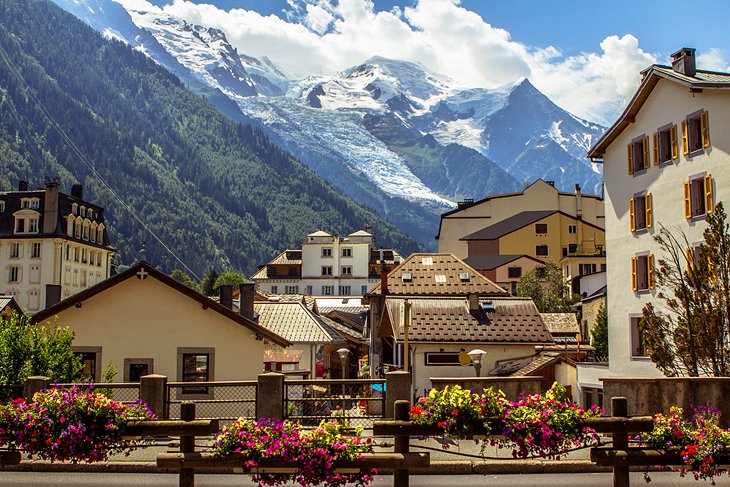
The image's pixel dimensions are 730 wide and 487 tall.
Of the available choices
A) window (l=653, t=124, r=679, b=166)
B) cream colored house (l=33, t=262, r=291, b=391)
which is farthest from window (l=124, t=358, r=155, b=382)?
window (l=653, t=124, r=679, b=166)

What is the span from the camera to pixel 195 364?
33719 mm

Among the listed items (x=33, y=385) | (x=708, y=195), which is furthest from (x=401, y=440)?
(x=708, y=195)

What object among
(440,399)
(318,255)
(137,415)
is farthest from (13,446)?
(318,255)

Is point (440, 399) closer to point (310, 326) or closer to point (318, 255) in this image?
point (310, 326)

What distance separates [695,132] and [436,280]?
18616mm

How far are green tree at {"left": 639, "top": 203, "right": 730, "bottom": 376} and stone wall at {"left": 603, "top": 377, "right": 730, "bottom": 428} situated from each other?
881cm

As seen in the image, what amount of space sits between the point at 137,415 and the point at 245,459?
1.98 m

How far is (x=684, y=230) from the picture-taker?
1491 inches

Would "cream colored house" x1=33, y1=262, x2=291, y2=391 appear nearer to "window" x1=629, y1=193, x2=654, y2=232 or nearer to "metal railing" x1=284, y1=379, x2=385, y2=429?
"metal railing" x1=284, y1=379, x2=385, y2=429

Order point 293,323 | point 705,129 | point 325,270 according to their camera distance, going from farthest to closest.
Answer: point 325,270
point 293,323
point 705,129

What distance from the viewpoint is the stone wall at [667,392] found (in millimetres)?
21609

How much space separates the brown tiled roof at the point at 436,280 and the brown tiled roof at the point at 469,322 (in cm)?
400

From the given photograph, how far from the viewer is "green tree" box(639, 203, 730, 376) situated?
30953mm

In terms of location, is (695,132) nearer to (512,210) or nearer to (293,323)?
(293,323)
